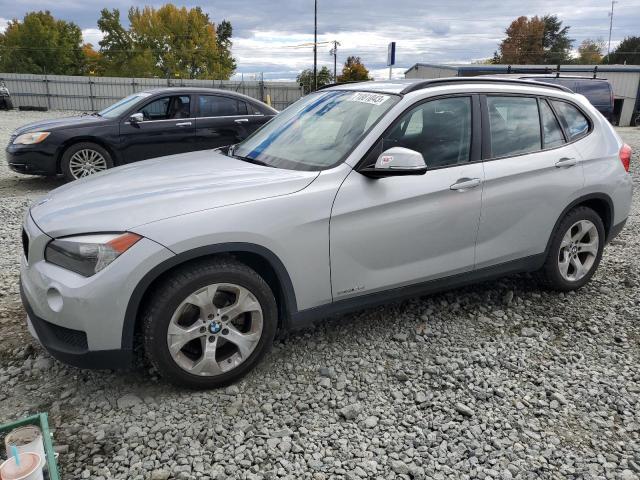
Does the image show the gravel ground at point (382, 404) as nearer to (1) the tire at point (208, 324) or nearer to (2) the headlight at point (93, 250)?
(1) the tire at point (208, 324)

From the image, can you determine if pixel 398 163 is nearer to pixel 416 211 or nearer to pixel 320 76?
pixel 416 211

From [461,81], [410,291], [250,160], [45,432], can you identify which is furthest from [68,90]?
[45,432]

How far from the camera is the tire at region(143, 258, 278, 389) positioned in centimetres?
274

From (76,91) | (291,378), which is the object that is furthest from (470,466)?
(76,91)

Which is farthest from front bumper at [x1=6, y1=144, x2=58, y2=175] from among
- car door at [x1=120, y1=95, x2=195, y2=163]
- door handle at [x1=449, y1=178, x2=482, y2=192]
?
door handle at [x1=449, y1=178, x2=482, y2=192]

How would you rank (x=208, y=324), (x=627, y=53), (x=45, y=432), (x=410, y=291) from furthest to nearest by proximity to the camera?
(x=627, y=53)
(x=410, y=291)
(x=208, y=324)
(x=45, y=432)

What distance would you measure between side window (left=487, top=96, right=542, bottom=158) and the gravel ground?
125 centimetres

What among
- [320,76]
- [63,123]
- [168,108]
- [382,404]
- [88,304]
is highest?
[320,76]

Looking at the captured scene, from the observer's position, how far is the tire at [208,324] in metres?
2.74

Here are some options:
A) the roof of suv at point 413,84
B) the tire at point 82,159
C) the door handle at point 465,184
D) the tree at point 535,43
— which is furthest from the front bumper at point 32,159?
the tree at point 535,43

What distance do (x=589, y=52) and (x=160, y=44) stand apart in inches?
2739

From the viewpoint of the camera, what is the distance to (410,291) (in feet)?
11.6

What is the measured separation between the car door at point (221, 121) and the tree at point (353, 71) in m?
45.4

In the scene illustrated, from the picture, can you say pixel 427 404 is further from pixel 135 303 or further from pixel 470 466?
pixel 135 303
